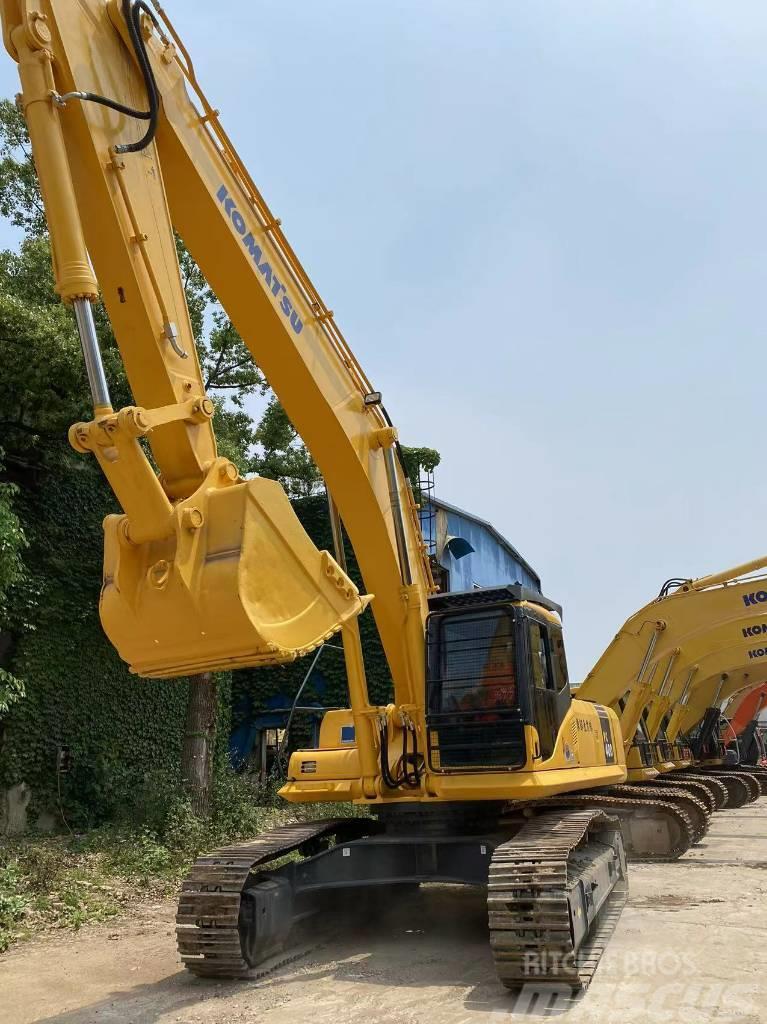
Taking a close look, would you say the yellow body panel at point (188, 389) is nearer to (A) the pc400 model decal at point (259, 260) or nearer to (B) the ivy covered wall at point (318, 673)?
(A) the pc400 model decal at point (259, 260)

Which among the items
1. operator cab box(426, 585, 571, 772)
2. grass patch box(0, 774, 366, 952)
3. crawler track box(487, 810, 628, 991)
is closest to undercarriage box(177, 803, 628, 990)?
crawler track box(487, 810, 628, 991)

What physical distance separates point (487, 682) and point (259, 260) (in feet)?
12.2

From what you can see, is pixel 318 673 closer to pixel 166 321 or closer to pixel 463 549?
pixel 463 549

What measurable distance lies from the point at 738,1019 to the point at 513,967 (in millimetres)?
1329

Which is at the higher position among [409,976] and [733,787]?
[733,787]

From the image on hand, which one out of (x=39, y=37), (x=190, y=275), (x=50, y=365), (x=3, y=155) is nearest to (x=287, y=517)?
(x=39, y=37)

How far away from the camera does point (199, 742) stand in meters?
14.7

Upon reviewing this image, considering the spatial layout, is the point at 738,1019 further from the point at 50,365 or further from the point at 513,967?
the point at 50,365

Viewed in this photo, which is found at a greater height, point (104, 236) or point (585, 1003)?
point (104, 236)

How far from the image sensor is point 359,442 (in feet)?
25.5

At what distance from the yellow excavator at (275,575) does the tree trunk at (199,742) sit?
6.26 meters

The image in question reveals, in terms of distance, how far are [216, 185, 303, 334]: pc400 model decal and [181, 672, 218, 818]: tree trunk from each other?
9022mm

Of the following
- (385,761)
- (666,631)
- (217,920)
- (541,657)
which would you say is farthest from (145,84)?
(666,631)

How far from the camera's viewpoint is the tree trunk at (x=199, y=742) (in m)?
14.4
